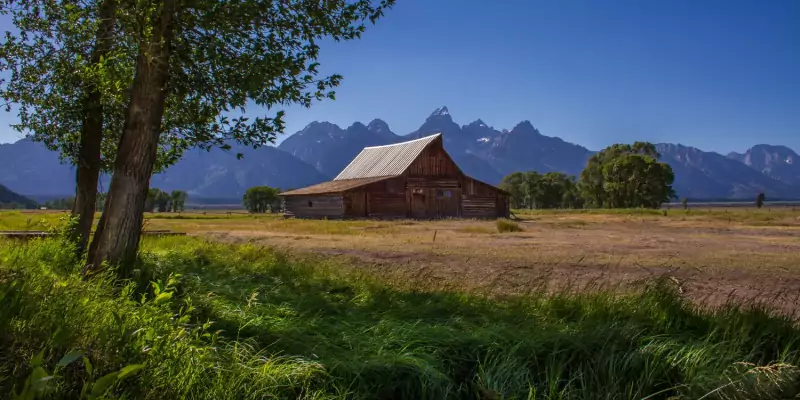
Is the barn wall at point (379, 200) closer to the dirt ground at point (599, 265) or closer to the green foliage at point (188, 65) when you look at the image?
the dirt ground at point (599, 265)

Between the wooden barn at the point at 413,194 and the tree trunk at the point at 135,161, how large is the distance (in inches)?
1359

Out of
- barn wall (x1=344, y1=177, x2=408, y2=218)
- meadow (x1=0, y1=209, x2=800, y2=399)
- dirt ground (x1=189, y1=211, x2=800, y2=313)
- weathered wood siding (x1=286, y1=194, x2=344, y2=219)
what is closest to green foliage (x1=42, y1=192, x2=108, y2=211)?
meadow (x1=0, y1=209, x2=800, y2=399)

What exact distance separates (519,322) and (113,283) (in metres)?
4.82

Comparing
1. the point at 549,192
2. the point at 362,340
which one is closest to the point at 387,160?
the point at 362,340

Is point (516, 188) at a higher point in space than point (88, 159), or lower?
higher

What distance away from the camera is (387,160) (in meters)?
50.6

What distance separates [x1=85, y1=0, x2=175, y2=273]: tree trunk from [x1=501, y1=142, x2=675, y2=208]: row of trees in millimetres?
58152

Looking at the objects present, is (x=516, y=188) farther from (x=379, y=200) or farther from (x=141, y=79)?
(x=141, y=79)

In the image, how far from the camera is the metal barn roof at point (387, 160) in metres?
46.7

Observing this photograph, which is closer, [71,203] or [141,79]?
[141,79]

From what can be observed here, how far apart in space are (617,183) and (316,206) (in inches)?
2018

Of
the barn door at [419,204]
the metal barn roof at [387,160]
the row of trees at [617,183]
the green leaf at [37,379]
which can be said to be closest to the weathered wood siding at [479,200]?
the barn door at [419,204]

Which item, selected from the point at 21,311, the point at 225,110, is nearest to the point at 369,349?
the point at 21,311

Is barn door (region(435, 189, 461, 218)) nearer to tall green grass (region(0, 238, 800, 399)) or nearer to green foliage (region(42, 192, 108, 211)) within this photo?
green foliage (region(42, 192, 108, 211))
